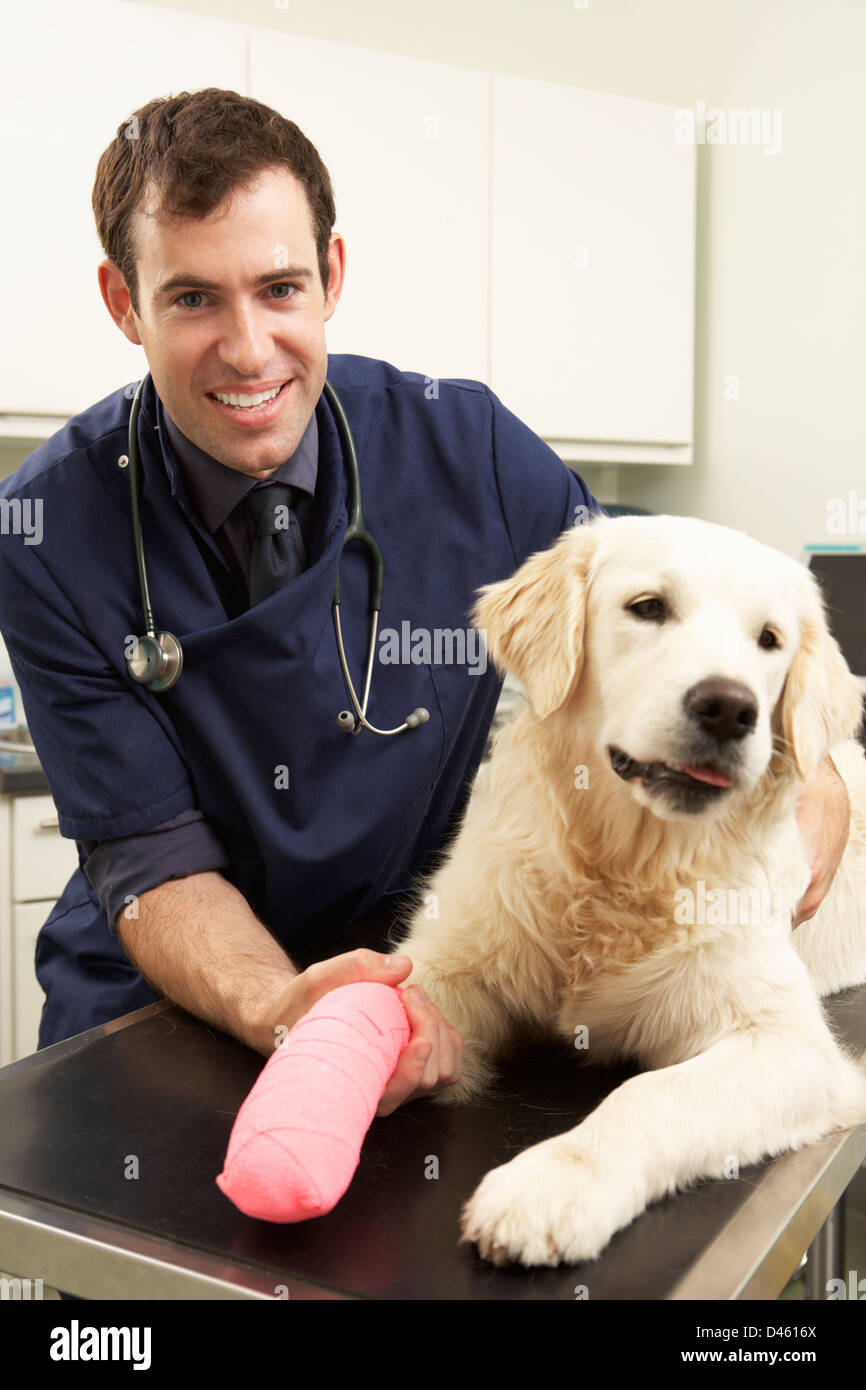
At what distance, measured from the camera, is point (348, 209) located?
3.06 meters

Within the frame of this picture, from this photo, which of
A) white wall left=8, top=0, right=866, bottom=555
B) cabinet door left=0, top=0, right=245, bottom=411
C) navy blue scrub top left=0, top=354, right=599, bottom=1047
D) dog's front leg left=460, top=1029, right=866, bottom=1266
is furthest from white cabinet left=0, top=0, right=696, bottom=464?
dog's front leg left=460, top=1029, right=866, bottom=1266

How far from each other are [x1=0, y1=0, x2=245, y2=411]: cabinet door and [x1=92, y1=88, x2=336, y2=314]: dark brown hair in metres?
1.46

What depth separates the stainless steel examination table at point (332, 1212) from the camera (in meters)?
0.74

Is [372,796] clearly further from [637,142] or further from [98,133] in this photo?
[637,142]

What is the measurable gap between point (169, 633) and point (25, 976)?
1704 mm

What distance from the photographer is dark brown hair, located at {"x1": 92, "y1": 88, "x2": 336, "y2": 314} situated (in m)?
1.30

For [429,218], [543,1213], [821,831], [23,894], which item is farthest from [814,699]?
[429,218]

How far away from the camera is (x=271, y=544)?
144cm

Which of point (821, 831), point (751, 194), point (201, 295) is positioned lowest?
point (821, 831)

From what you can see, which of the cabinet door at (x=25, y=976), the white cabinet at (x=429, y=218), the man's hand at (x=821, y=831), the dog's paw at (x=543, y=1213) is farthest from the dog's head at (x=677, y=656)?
the white cabinet at (x=429, y=218)

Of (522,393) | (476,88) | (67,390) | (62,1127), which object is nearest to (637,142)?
(476,88)

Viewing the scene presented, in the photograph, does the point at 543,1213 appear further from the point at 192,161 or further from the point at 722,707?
the point at 192,161

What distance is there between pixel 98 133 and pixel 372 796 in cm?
215

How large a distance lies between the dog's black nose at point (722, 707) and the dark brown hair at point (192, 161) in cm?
80
